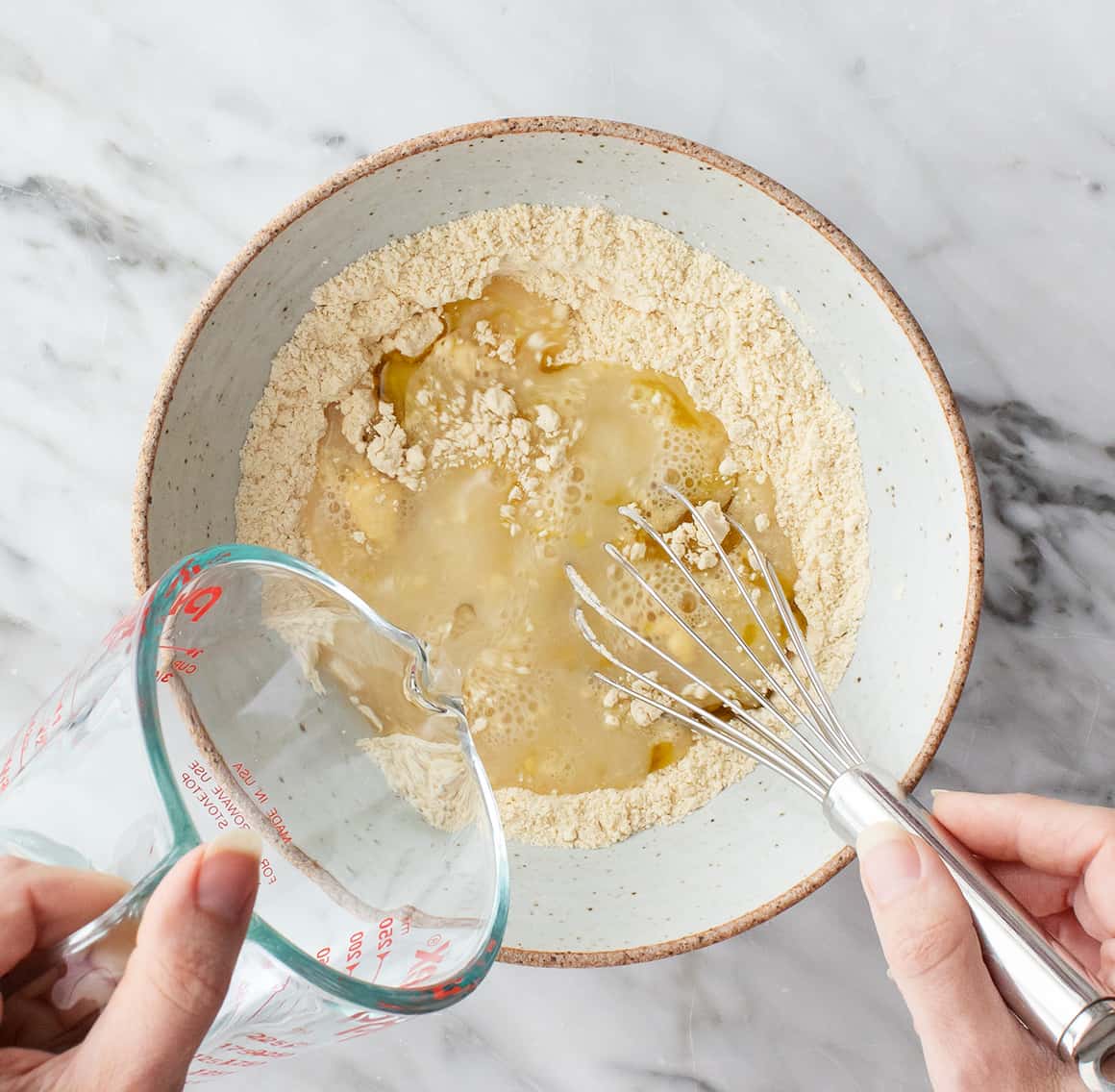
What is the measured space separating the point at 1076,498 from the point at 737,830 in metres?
0.41

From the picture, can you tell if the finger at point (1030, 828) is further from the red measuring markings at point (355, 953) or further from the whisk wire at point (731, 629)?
the red measuring markings at point (355, 953)

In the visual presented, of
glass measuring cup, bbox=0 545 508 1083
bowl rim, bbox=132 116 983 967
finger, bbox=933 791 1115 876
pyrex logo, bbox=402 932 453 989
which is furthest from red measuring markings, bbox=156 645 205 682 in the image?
finger, bbox=933 791 1115 876

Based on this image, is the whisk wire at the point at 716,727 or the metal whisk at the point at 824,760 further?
the whisk wire at the point at 716,727

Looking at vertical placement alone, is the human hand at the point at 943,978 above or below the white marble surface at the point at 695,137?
below

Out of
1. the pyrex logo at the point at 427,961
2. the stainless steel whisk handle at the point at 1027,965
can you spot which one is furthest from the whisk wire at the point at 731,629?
the pyrex logo at the point at 427,961

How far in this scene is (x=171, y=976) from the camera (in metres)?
0.42

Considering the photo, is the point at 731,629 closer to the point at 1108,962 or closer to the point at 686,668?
the point at 686,668

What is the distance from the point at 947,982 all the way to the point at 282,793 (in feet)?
1.37

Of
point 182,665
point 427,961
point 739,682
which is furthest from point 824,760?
point 182,665

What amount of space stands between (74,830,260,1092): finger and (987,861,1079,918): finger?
56 centimetres

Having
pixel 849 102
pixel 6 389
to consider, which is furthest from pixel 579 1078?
pixel 849 102

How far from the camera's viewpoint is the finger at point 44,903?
471mm

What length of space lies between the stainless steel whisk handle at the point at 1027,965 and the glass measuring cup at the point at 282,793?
25cm

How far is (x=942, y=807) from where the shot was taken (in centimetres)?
73
